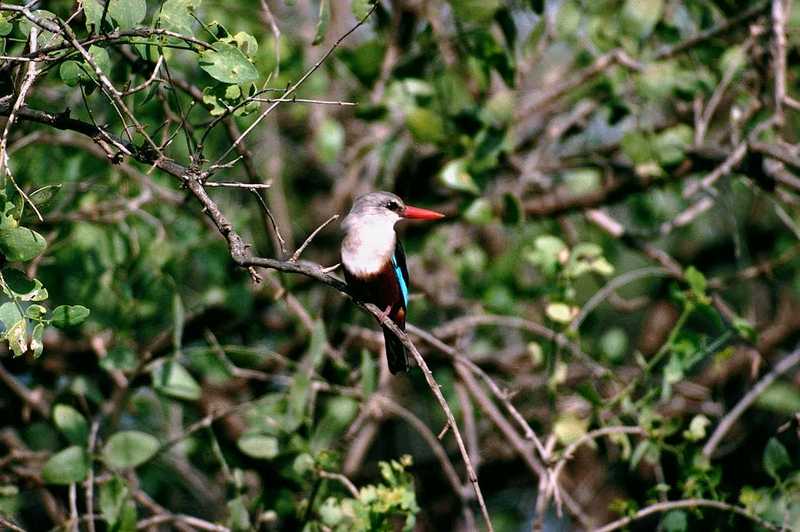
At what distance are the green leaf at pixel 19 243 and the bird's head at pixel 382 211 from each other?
4.87ft

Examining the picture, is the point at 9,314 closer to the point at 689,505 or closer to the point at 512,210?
the point at 689,505

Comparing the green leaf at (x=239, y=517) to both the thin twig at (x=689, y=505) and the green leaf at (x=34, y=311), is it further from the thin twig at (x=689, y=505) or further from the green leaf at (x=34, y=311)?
the green leaf at (x=34, y=311)

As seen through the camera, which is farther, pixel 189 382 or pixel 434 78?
pixel 434 78

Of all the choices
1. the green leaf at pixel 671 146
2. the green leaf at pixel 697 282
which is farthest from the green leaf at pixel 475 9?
the green leaf at pixel 697 282

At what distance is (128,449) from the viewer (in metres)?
2.97

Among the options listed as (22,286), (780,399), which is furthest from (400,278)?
(780,399)

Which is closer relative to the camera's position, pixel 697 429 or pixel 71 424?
pixel 697 429

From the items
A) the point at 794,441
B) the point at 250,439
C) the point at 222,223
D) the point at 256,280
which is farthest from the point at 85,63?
the point at 794,441

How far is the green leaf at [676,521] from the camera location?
8.96ft

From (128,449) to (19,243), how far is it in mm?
1336

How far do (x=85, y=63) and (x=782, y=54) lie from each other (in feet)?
7.95

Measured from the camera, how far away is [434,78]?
12.5 feet

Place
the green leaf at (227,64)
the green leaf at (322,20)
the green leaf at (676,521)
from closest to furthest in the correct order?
the green leaf at (227,64)
the green leaf at (322,20)
the green leaf at (676,521)

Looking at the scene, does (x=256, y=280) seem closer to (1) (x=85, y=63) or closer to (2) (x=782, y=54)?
(1) (x=85, y=63)
